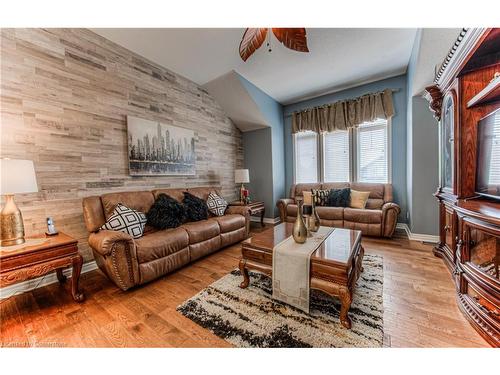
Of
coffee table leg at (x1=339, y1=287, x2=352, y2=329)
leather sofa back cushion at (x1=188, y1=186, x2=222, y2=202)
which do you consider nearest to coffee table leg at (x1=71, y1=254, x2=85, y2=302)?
leather sofa back cushion at (x1=188, y1=186, x2=222, y2=202)

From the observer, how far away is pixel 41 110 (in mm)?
1942

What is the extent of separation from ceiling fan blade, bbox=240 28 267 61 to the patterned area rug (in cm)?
193

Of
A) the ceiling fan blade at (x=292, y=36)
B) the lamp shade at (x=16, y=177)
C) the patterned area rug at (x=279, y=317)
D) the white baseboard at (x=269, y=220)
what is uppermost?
the ceiling fan blade at (x=292, y=36)

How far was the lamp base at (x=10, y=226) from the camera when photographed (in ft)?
4.95

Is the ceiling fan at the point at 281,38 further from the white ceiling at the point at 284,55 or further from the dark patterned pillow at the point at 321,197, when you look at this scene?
the dark patterned pillow at the point at 321,197

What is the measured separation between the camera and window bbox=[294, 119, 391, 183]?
12.2ft

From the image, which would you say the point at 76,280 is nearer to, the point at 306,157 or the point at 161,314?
the point at 161,314

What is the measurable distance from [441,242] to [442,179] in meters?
0.77

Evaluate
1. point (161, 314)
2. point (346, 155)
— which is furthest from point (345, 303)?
point (346, 155)

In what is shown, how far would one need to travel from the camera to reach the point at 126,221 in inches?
81.3

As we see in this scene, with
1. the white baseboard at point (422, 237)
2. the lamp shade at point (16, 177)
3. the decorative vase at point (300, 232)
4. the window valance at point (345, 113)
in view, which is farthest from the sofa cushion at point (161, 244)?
the window valance at point (345, 113)

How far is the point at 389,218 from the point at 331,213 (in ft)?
2.79

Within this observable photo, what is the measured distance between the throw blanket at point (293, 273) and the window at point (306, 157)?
308 centimetres

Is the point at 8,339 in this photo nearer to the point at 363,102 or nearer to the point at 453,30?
the point at 453,30
